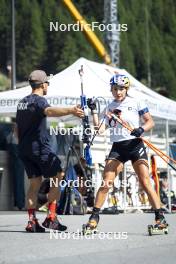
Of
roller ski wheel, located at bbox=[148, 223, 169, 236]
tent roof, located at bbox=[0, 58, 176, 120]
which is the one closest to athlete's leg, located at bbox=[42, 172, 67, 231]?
roller ski wheel, located at bbox=[148, 223, 169, 236]

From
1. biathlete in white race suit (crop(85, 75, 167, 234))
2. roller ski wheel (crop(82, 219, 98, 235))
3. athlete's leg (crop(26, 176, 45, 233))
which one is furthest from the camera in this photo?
athlete's leg (crop(26, 176, 45, 233))

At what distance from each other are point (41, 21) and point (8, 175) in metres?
52.3

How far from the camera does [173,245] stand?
25.5 feet

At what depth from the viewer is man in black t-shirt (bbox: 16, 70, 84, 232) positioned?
356 inches

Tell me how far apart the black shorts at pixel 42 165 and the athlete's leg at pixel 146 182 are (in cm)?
92

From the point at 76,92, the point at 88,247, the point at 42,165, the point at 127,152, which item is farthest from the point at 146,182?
the point at 76,92

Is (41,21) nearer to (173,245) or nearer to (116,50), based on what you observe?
(116,50)

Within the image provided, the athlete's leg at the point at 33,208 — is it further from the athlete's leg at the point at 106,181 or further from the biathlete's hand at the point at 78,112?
the biathlete's hand at the point at 78,112

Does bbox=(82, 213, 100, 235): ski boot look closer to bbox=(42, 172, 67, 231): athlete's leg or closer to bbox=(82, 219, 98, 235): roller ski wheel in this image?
bbox=(82, 219, 98, 235): roller ski wheel

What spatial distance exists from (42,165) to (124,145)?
38.1 inches

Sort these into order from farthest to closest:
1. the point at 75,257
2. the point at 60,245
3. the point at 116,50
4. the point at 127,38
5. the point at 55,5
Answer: the point at 127,38 < the point at 55,5 < the point at 116,50 < the point at 60,245 < the point at 75,257

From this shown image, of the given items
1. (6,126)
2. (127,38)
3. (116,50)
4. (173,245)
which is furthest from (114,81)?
(127,38)

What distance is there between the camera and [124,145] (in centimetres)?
895
